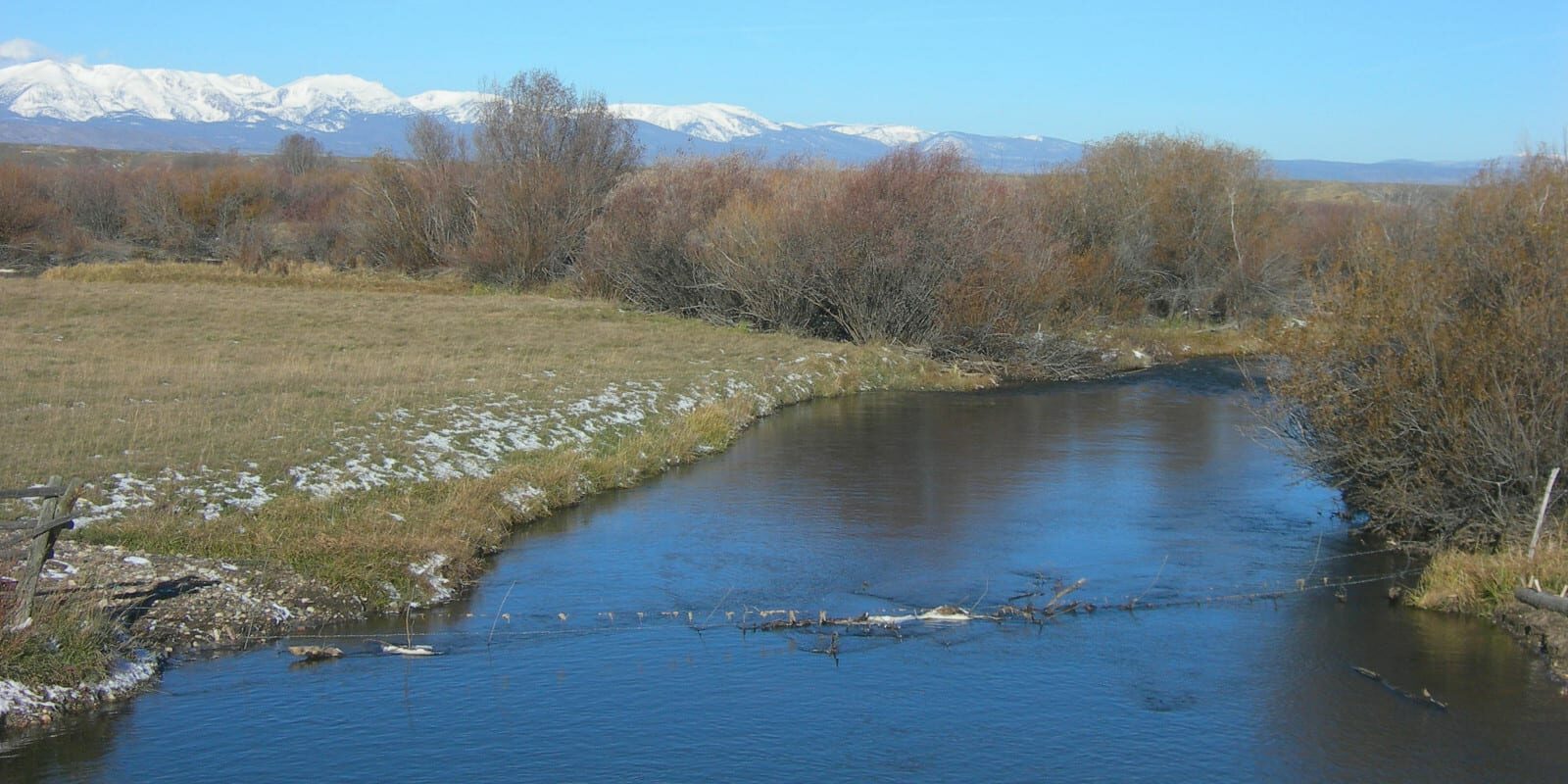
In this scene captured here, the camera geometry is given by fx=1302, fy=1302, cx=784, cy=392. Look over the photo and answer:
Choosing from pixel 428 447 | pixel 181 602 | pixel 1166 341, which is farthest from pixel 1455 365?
pixel 1166 341

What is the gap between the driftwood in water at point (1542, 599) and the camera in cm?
1290

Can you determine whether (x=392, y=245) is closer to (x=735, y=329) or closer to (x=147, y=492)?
(x=735, y=329)

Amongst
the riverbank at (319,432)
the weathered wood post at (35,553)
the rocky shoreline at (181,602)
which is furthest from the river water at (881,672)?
the weathered wood post at (35,553)

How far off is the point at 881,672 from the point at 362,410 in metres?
12.0

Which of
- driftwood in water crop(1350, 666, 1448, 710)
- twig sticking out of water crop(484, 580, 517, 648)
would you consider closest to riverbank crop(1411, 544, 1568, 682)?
driftwood in water crop(1350, 666, 1448, 710)

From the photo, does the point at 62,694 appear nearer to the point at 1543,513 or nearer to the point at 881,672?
the point at 881,672

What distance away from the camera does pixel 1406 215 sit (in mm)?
24500

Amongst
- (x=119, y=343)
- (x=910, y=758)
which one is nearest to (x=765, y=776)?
(x=910, y=758)

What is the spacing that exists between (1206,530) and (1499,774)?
7997mm

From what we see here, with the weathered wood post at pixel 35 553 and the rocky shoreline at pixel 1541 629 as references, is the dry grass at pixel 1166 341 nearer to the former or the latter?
the rocky shoreline at pixel 1541 629

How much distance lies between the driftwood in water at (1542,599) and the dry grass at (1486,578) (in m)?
0.31

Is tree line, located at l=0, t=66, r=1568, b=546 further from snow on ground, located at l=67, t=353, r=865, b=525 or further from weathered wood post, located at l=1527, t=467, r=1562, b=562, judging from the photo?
snow on ground, located at l=67, t=353, r=865, b=525

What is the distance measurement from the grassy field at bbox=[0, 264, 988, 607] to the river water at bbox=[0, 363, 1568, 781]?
1.32 meters

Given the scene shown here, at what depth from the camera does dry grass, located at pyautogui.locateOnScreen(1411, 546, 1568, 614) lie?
1392cm
